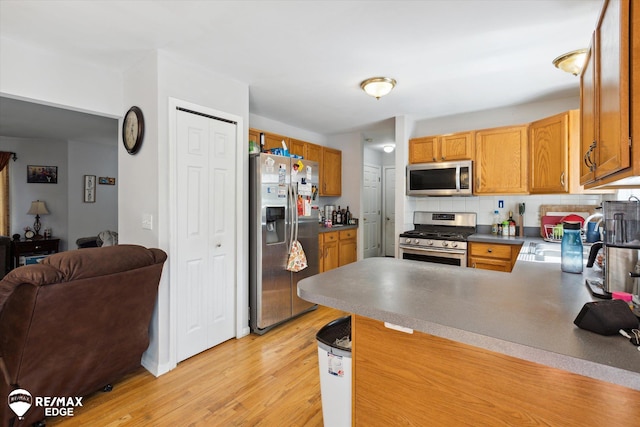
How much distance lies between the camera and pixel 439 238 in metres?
3.59

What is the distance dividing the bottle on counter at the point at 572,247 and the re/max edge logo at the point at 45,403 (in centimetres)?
297

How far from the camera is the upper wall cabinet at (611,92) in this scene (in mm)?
902

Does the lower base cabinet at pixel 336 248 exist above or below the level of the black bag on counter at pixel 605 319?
below

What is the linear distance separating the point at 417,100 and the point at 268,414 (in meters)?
3.27

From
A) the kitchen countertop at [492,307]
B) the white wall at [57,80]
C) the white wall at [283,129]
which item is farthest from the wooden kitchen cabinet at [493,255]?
the white wall at [57,80]

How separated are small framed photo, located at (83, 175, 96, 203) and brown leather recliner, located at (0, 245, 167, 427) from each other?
5.14m

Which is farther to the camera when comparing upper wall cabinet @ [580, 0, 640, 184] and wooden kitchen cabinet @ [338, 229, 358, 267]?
wooden kitchen cabinet @ [338, 229, 358, 267]

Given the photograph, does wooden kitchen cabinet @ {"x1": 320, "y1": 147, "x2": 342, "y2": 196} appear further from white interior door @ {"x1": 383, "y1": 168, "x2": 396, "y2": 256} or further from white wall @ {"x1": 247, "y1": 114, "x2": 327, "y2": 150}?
white interior door @ {"x1": 383, "y1": 168, "x2": 396, "y2": 256}

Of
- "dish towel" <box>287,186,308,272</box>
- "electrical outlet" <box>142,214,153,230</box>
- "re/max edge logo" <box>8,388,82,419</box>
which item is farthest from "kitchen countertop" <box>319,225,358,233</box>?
"re/max edge logo" <box>8,388,82,419</box>

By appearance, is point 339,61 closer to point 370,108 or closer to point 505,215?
point 370,108

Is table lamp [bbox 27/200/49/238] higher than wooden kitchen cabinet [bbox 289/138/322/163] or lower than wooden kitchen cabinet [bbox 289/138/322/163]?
lower

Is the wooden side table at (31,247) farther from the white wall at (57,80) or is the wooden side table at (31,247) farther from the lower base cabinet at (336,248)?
the lower base cabinet at (336,248)

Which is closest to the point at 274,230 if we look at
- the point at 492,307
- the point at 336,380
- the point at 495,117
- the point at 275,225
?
the point at 275,225

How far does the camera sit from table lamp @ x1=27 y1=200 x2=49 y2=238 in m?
5.39
